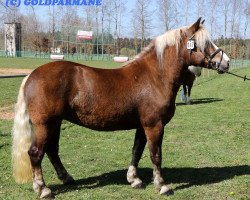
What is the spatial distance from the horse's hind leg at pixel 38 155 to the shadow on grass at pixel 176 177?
11.7 inches

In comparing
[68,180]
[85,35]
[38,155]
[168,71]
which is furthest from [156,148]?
[85,35]

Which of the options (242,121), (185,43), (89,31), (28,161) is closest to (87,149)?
(28,161)

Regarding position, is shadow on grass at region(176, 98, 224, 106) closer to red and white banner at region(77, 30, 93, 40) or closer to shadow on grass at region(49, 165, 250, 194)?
shadow on grass at region(49, 165, 250, 194)

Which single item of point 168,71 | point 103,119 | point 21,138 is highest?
point 168,71

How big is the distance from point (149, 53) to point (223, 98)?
1269cm

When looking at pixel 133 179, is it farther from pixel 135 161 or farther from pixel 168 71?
pixel 168 71

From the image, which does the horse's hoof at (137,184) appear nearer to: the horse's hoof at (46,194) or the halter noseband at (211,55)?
the horse's hoof at (46,194)

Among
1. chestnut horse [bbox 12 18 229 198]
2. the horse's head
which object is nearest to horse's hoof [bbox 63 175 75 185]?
chestnut horse [bbox 12 18 229 198]

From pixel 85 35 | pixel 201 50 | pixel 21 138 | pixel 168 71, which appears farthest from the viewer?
pixel 85 35

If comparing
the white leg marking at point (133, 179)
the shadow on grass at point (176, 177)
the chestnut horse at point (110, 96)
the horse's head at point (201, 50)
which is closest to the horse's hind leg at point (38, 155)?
the chestnut horse at point (110, 96)

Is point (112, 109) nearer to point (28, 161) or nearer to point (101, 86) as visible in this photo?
point (101, 86)

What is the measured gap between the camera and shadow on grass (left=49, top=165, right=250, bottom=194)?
5.54m

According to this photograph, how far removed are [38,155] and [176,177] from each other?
218 centimetres

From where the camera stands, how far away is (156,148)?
5.18 m
